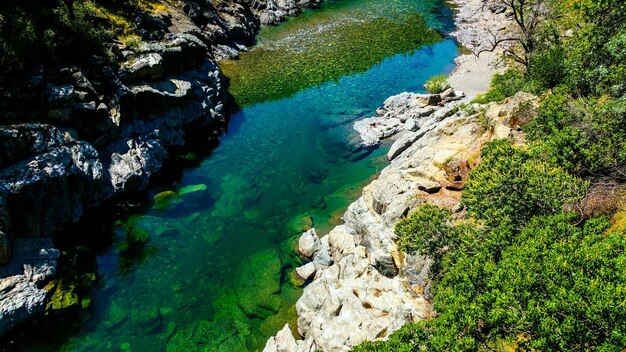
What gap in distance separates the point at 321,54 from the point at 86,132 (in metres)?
43.2

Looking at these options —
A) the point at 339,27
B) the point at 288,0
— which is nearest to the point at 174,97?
the point at 339,27

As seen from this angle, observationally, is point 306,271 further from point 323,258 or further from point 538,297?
point 538,297

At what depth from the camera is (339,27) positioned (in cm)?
7850

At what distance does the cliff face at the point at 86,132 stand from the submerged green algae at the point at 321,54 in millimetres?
8369

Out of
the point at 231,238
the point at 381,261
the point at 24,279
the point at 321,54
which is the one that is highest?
the point at 321,54

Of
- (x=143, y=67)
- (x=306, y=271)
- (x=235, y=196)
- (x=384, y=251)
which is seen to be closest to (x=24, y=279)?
(x=235, y=196)

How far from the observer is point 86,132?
30766 millimetres

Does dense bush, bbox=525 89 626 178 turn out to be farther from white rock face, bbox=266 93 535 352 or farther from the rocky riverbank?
white rock face, bbox=266 93 535 352

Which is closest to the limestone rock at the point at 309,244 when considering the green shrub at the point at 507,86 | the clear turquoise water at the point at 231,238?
the clear turquoise water at the point at 231,238

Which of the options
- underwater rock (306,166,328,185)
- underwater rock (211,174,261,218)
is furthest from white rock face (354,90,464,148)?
underwater rock (211,174,261,218)

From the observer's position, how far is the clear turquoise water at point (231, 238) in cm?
2218

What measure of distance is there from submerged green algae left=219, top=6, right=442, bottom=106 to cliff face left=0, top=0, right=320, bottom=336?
27.5ft

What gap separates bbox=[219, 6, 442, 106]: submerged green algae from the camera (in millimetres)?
53500

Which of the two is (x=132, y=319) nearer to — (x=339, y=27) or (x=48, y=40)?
(x=48, y=40)
